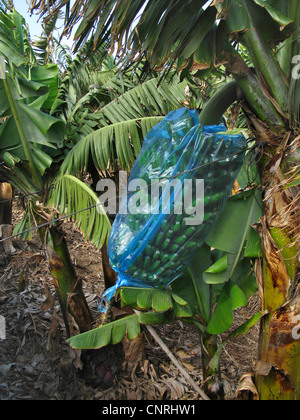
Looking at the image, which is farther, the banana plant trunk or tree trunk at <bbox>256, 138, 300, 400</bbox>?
the banana plant trunk

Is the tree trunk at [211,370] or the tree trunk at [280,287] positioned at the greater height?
the tree trunk at [280,287]

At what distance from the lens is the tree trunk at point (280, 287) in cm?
201

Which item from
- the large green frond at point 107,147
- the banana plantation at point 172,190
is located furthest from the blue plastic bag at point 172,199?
the large green frond at point 107,147

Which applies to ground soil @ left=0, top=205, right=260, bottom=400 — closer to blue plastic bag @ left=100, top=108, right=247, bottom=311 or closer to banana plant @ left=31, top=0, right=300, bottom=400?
banana plant @ left=31, top=0, right=300, bottom=400

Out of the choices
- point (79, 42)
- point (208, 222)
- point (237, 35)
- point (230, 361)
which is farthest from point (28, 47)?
point (230, 361)

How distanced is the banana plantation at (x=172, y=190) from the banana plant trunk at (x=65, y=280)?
12 millimetres

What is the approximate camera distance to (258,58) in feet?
6.64

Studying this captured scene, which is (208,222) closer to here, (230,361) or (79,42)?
(79,42)

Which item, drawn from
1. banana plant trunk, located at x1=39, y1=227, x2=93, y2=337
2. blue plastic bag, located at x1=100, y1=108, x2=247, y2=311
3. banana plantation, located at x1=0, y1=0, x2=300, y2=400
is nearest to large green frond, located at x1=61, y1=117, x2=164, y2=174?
banana plantation, located at x1=0, y1=0, x2=300, y2=400

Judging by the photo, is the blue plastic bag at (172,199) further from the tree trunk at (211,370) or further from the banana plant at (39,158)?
the tree trunk at (211,370)

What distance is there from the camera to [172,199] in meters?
2.09

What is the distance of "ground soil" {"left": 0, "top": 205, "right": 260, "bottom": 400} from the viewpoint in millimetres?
3410

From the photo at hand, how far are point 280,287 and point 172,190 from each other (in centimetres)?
83

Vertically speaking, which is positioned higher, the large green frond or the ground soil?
the large green frond
